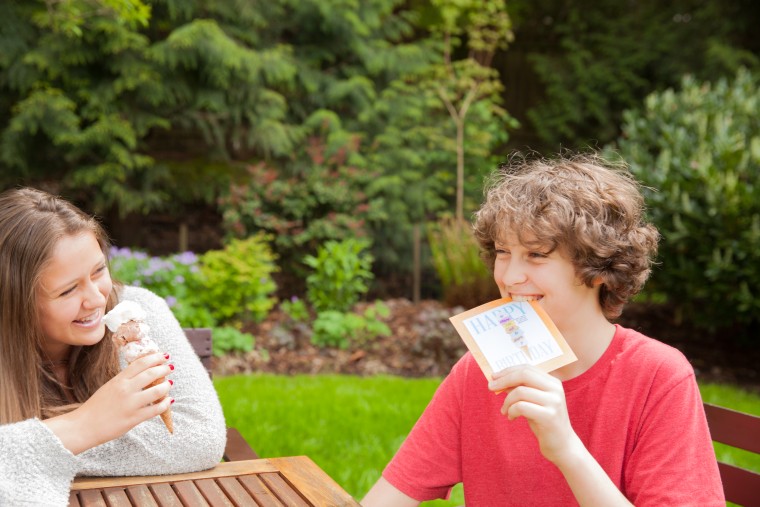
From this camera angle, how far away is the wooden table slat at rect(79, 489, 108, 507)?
5.52 feet

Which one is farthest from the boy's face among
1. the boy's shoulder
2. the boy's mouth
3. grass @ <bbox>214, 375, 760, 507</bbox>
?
grass @ <bbox>214, 375, 760, 507</bbox>

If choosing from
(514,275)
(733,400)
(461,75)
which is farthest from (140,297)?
(461,75)

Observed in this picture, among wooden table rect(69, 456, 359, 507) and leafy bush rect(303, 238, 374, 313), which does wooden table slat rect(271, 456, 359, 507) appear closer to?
wooden table rect(69, 456, 359, 507)

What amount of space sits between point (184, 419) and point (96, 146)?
20.3ft

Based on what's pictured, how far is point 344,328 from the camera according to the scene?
661 cm

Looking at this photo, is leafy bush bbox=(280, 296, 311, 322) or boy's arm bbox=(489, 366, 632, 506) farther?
leafy bush bbox=(280, 296, 311, 322)

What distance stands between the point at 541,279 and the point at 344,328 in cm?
500

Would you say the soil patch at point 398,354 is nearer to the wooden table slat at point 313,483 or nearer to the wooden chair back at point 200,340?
the wooden chair back at point 200,340

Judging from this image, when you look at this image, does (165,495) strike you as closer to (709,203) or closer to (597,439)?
(597,439)

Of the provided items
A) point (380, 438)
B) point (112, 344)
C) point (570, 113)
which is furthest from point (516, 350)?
point (570, 113)

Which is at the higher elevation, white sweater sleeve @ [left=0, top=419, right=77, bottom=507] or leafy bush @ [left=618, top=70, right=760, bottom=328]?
white sweater sleeve @ [left=0, top=419, right=77, bottom=507]

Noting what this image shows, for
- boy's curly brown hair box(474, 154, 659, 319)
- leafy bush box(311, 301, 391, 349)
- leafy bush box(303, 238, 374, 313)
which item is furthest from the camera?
leafy bush box(303, 238, 374, 313)

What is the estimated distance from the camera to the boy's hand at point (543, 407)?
145cm

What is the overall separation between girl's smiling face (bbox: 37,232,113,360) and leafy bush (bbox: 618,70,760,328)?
457 cm
